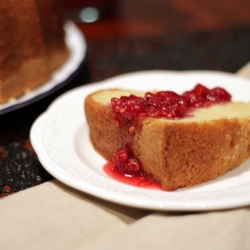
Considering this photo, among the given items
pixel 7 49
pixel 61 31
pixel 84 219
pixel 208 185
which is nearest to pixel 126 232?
pixel 84 219

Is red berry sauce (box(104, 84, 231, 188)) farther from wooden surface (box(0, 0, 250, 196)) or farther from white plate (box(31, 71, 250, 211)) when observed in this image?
wooden surface (box(0, 0, 250, 196))

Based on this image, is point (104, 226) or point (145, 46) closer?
point (104, 226)

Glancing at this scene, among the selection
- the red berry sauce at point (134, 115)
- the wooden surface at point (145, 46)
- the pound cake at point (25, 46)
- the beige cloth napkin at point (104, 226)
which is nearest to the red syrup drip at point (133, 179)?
the red berry sauce at point (134, 115)

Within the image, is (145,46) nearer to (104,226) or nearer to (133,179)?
(133,179)

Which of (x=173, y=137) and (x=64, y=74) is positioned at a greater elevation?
(x=173, y=137)

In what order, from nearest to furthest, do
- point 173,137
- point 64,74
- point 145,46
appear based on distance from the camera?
point 173,137
point 64,74
point 145,46

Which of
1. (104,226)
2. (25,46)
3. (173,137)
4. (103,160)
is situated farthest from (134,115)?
(25,46)
